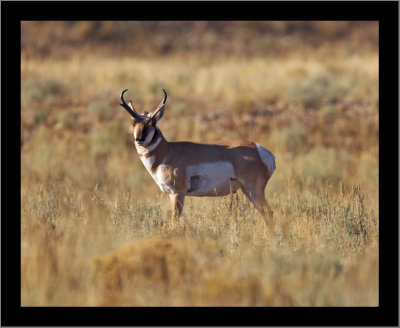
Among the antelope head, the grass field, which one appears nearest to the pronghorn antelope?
the antelope head

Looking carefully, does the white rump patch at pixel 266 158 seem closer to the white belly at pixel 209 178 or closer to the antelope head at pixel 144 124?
the white belly at pixel 209 178

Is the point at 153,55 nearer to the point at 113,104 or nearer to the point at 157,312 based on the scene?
the point at 113,104

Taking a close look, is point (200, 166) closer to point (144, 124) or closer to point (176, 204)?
point (176, 204)

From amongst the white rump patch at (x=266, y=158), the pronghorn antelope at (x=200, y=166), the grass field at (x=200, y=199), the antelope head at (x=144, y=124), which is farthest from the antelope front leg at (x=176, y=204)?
the white rump patch at (x=266, y=158)

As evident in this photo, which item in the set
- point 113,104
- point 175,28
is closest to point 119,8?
point 113,104

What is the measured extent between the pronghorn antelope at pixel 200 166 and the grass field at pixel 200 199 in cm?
41

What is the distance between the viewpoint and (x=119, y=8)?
8125 millimetres

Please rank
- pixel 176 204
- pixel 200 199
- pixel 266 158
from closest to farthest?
1. pixel 176 204
2. pixel 266 158
3. pixel 200 199

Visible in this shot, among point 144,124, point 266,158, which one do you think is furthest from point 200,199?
point 144,124

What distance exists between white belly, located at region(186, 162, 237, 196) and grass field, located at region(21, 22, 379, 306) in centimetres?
47

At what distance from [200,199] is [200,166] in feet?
10.4

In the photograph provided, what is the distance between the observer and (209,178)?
831 centimetres

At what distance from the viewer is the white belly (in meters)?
8.30

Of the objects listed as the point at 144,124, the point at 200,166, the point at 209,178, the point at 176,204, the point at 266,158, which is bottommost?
the point at 176,204
